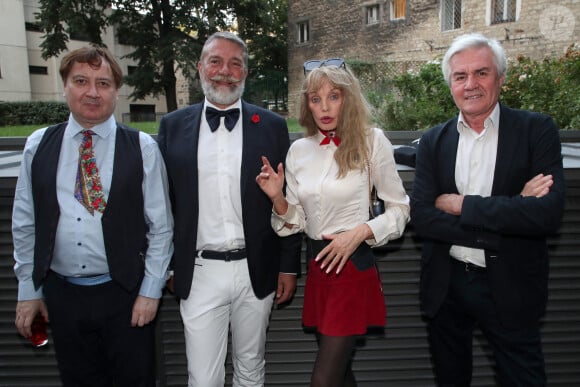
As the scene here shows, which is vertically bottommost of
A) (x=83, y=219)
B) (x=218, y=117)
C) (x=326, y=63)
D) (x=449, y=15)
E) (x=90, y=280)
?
(x=90, y=280)

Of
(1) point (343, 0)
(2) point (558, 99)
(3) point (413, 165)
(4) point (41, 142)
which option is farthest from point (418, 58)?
(4) point (41, 142)

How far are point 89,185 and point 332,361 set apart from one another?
1.25 metres

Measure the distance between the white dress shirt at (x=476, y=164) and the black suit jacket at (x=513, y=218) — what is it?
0.11 ft

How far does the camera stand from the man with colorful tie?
1875mm

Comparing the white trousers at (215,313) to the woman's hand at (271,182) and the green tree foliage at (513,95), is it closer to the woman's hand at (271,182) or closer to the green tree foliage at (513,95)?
the woman's hand at (271,182)

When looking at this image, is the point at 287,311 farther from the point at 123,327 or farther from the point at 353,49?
the point at 353,49

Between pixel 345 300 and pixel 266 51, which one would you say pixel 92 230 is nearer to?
pixel 345 300

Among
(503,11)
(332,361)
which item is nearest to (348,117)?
(332,361)

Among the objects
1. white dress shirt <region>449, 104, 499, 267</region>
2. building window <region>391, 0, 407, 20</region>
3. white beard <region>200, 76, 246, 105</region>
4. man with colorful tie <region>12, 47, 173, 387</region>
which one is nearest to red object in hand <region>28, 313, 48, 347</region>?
man with colorful tie <region>12, 47, 173, 387</region>

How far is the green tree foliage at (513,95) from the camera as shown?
488cm

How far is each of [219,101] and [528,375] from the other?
1.76 m

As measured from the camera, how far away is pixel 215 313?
2.09 meters

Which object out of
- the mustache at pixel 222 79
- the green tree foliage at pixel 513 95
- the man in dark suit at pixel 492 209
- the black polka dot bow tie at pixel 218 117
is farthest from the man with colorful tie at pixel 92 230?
the green tree foliage at pixel 513 95

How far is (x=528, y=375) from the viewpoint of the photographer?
5.97 ft
